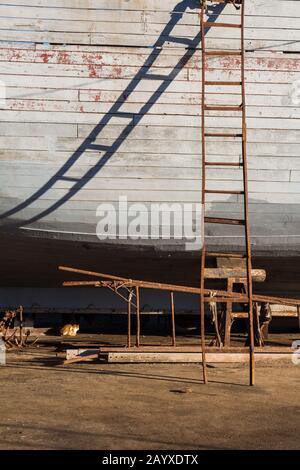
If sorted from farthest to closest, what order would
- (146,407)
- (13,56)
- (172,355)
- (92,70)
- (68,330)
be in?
1. (68,330)
2. (92,70)
3. (13,56)
4. (172,355)
5. (146,407)

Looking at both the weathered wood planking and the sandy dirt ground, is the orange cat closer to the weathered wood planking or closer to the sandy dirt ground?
the weathered wood planking

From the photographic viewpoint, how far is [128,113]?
33.3 feet

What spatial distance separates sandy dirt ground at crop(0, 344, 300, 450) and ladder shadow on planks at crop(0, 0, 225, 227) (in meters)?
2.86

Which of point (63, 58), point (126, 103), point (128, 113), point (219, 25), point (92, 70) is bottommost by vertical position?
point (128, 113)

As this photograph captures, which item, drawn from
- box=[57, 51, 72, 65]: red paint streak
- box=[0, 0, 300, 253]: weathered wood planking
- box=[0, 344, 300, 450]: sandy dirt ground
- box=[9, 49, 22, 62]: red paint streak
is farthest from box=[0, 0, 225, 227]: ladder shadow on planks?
→ box=[0, 344, 300, 450]: sandy dirt ground

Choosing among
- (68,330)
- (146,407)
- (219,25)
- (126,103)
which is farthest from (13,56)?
(146,407)

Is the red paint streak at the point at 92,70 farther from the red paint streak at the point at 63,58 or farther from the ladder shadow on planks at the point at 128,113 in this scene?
the ladder shadow on planks at the point at 128,113

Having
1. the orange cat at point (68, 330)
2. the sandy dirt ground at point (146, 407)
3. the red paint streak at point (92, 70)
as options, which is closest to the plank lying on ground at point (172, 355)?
the sandy dirt ground at point (146, 407)

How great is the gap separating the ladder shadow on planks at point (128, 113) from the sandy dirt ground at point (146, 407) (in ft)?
9.40

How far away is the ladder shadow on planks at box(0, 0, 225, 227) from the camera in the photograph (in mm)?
10141

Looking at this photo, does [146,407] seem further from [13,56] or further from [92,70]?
[13,56]

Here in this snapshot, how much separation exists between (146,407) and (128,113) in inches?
210

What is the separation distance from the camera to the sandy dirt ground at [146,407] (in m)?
4.95

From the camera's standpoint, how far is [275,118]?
10.3 meters
